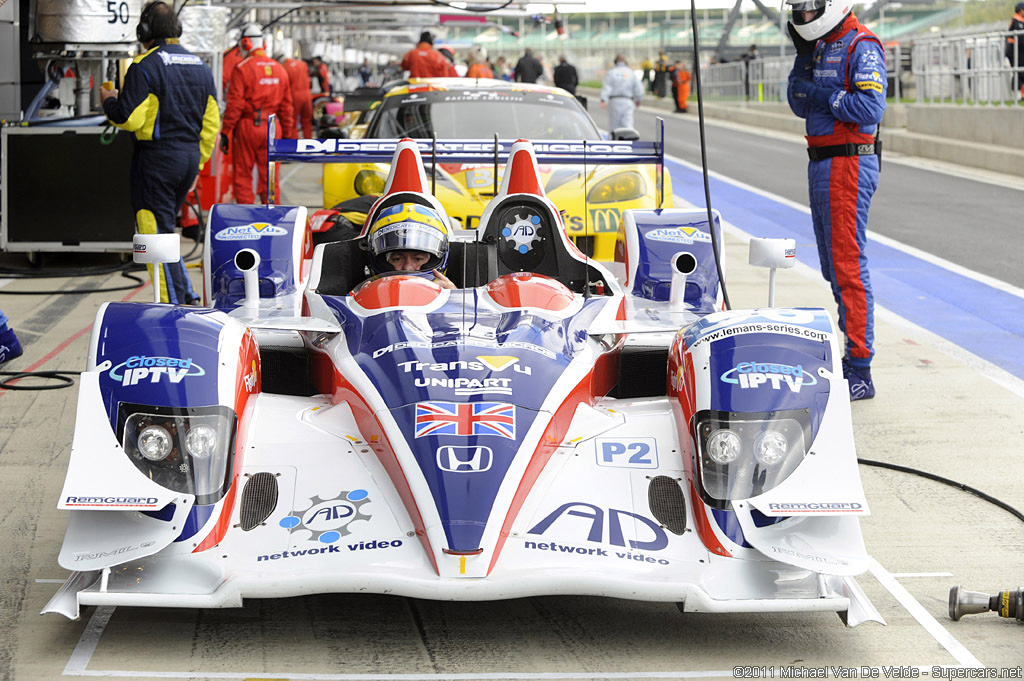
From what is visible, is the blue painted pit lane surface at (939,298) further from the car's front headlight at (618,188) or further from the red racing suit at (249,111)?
the red racing suit at (249,111)

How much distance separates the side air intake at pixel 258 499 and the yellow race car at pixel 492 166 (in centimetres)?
479

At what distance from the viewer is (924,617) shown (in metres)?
4.19

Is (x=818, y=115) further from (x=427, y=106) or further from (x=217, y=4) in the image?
(x=217, y=4)

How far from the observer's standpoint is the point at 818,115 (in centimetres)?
714

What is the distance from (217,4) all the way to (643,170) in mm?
5184

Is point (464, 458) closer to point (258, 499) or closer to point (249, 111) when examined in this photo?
point (258, 499)

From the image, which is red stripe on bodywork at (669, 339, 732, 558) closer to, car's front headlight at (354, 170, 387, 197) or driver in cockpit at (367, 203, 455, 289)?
driver in cockpit at (367, 203, 455, 289)

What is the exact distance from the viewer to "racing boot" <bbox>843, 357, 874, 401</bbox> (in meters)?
7.04

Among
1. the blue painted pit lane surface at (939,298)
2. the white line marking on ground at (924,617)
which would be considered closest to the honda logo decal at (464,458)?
the white line marking on ground at (924,617)

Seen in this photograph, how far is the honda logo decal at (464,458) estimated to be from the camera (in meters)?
3.93

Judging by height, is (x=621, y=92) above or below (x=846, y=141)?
above

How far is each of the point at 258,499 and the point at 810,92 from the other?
431cm

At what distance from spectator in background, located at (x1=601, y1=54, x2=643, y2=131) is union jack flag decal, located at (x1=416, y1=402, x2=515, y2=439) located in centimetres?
1732

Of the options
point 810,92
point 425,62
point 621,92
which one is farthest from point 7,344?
point 621,92
